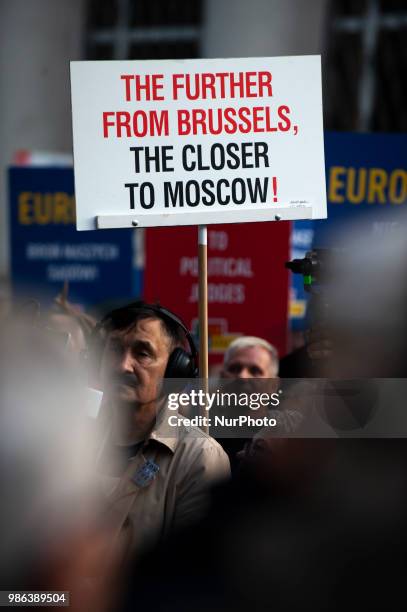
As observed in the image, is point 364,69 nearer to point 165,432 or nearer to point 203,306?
point 203,306

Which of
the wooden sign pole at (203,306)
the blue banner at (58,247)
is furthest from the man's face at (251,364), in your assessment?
the blue banner at (58,247)

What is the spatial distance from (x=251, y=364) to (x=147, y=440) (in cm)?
189

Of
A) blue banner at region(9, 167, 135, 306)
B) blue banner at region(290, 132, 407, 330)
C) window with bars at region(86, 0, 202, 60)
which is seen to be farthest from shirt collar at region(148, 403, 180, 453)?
window with bars at region(86, 0, 202, 60)

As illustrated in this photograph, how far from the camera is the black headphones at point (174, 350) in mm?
2574

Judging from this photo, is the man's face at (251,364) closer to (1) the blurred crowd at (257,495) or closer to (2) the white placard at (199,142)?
(2) the white placard at (199,142)

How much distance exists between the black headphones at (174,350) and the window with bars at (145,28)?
957cm

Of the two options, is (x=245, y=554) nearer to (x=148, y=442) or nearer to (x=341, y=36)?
(x=148, y=442)

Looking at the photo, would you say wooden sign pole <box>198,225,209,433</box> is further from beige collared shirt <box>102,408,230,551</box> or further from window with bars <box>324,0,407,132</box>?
window with bars <box>324,0,407,132</box>

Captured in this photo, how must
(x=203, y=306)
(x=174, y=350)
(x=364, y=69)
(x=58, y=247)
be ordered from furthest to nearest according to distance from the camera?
(x=364, y=69), (x=58, y=247), (x=203, y=306), (x=174, y=350)

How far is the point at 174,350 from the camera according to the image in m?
2.64

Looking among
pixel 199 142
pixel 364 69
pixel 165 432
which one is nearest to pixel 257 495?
pixel 165 432

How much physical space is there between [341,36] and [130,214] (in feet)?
29.1

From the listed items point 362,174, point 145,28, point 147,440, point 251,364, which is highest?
point 145,28

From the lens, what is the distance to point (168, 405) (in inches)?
88.5
